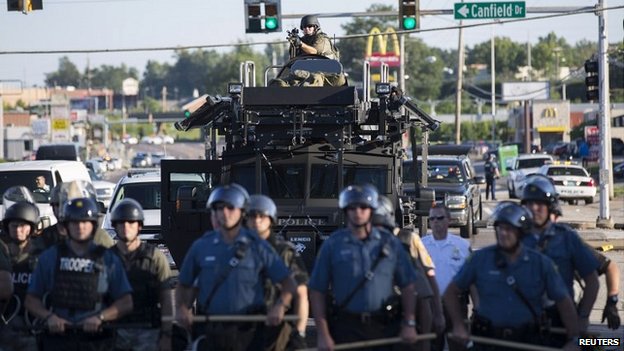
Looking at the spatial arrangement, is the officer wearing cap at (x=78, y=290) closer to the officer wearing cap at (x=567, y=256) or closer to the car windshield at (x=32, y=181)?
the officer wearing cap at (x=567, y=256)

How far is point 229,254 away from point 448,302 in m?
1.61

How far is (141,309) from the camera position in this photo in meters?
10.3

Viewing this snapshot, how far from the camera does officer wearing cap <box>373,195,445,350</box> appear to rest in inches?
→ 393

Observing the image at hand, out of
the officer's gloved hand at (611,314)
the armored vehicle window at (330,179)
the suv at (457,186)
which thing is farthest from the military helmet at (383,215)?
the suv at (457,186)

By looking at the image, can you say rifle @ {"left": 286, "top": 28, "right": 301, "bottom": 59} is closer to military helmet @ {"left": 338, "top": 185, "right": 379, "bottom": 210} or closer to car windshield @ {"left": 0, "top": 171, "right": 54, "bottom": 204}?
car windshield @ {"left": 0, "top": 171, "right": 54, "bottom": 204}

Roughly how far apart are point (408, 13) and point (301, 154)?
39.4 feet

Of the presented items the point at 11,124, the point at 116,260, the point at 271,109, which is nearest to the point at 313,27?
the point at 271,109

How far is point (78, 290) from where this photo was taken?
30.9ft

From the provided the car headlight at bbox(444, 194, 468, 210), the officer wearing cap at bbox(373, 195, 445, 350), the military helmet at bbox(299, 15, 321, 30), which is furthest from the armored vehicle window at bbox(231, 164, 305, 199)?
Answer: the car headlight at bbox(444, 194, 468, 210)

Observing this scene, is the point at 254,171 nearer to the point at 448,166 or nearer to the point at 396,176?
the point at 396,176

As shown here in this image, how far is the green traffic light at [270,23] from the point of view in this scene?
28.2m

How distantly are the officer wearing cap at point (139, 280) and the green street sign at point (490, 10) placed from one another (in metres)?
19.7

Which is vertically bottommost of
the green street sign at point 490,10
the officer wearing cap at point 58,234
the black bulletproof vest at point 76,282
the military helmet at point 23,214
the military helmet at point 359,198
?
the black bulletproof vest at point 76,282

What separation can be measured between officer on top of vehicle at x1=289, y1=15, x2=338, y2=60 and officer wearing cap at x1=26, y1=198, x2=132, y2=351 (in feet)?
32.3
